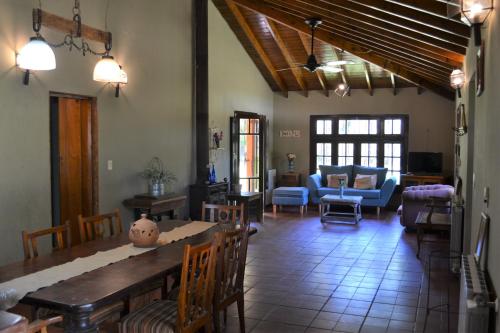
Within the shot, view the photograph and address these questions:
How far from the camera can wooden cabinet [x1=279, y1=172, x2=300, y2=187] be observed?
1146 cm

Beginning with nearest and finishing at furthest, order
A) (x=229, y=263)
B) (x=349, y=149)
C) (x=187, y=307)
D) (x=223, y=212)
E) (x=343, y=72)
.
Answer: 1. (x=187, y=307)
2. (x=229, y=263)
3. (x=223, y=212)
4. (x=343, y=72)
5. (x=349, y=149)

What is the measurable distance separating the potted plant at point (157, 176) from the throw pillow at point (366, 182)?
15.6ft

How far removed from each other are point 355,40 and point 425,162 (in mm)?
4436

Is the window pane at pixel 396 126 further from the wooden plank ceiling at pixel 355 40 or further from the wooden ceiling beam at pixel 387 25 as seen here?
the wooden ceiling beam at pixel 387 25

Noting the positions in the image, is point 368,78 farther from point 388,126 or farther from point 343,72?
point 388,126

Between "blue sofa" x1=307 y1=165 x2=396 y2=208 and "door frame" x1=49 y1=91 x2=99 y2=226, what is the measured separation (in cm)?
574

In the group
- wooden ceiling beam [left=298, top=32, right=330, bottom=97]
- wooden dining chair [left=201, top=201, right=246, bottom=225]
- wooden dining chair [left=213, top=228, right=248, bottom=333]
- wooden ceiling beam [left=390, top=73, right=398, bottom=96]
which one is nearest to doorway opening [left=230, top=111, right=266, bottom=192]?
wooden ceiling beam [left=298, top=32, right=330, bottom=97]

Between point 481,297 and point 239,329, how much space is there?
7.19ft

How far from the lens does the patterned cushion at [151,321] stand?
116 inches

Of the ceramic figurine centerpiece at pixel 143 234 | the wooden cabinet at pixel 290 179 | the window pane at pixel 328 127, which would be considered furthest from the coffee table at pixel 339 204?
the ceramic figurine centerpiece at pixel 143 234

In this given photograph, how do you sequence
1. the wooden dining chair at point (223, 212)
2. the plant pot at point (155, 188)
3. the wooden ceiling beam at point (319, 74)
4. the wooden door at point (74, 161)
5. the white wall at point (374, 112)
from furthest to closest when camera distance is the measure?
the white wall at point (374, 112) → the wooden ceiling beam at point (319, 74) → the plant pot at point (155, 188) → the wooden door at point (74, 161) → the wooden dining chair at point (223, 212)

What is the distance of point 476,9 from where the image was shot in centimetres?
288

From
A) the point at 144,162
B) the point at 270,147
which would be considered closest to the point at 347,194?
the point at 270,147

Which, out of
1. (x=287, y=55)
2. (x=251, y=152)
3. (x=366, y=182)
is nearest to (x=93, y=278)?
(x=251, y=152)
